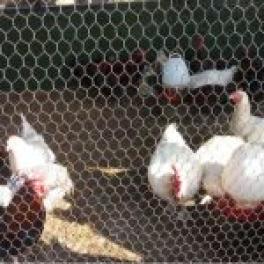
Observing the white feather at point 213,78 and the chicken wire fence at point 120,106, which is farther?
the white feather at point 213,78

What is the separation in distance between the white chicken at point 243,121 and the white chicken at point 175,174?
0.44 meters

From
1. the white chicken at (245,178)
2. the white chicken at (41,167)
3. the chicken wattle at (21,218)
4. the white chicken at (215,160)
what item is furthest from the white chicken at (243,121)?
the chicken wattle at (21,218)

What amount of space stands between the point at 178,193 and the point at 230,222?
253mm

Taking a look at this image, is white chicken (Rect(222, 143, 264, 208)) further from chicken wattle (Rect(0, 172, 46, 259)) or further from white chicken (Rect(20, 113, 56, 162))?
white chicken (Rect(20, 113, 56, 162))

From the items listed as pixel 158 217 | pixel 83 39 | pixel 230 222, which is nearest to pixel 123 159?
pixel 158 217

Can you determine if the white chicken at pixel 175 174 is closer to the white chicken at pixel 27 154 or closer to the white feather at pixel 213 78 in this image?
the white chicken at pixel 27 154

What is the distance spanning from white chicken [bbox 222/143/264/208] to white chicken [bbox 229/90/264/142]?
0.51m

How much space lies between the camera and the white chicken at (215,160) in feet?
9.51

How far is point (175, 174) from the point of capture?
2.85 m

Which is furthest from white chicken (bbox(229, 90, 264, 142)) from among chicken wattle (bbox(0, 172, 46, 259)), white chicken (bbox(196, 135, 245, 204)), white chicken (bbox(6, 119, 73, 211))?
chicken wattle (bbox(0, 172, 46, 259))

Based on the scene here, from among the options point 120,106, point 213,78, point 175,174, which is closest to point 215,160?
point 175,174

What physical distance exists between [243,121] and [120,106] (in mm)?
1040

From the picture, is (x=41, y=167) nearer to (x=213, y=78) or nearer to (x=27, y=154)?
(x=27, y=154)

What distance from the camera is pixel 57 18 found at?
4.62 m
